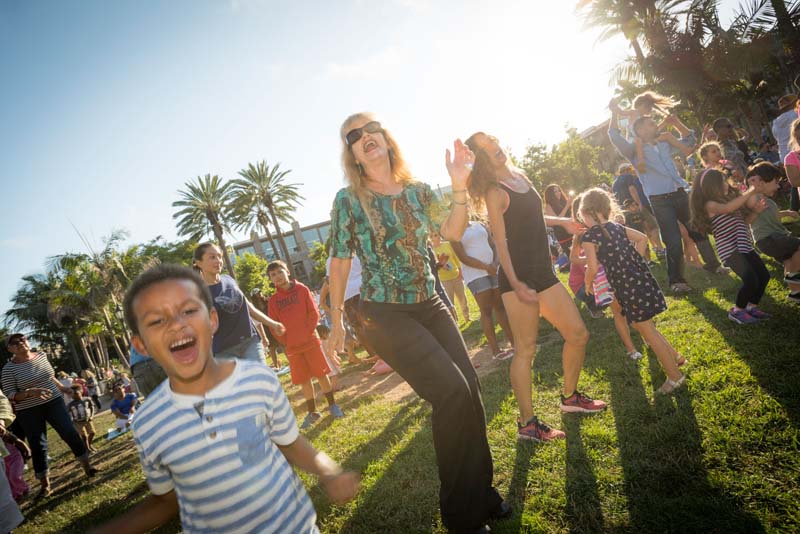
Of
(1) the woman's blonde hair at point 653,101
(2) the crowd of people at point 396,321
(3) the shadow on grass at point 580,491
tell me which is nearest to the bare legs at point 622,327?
(2) the crowd of people at point 396,321

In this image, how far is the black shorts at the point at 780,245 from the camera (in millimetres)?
4758

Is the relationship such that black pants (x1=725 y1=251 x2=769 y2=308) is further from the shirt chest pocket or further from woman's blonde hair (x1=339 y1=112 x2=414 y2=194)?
the shirt chest pocket

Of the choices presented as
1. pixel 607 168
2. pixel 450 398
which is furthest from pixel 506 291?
pixel 607 168

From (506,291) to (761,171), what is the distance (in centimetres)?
379

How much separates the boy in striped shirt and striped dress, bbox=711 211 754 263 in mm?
5128

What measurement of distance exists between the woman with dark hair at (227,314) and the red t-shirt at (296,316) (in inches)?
41.3

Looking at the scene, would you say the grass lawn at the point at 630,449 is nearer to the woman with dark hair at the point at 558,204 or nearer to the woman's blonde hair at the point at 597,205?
the woman's blonde hair at the point at 597,205

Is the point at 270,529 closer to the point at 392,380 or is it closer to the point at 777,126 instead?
the point at 392,380

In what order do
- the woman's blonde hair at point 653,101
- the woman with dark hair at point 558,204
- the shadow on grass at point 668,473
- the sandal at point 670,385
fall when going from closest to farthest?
the shadow on grass at point 668,473 < the sandal at point 670,385 < the woman's blonde hair at point 653,101 < the woman with dark hair at point 558,204

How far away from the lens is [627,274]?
4047mm

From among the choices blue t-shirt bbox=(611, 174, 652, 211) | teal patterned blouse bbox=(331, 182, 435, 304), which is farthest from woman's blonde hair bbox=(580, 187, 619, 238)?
blue t-shirt bbox=(611, 174, 652, 211)

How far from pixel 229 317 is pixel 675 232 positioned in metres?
6.29

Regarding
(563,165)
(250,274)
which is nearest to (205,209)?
(250,274)

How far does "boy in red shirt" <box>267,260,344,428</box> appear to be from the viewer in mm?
6059
